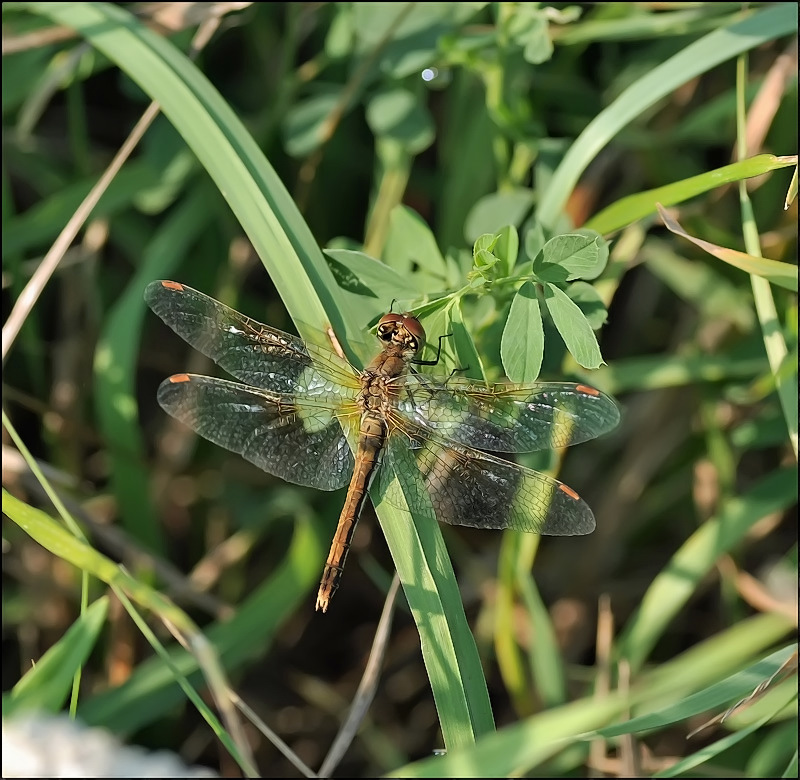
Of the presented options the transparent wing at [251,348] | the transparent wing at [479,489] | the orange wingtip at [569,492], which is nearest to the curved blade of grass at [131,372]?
the transparent wing at [251,348]

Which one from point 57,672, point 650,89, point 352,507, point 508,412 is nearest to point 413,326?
point 508,412

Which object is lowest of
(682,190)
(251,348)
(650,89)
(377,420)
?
(377,420)

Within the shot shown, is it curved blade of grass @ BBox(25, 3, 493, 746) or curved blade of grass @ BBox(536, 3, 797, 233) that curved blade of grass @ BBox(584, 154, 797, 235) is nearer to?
curved blade of grass @ BBox(536, 3, 797, 233)

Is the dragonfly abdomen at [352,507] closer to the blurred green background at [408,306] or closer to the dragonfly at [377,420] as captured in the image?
the dragonfly at [377,420]

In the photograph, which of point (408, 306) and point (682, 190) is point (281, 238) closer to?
point (408, 306)

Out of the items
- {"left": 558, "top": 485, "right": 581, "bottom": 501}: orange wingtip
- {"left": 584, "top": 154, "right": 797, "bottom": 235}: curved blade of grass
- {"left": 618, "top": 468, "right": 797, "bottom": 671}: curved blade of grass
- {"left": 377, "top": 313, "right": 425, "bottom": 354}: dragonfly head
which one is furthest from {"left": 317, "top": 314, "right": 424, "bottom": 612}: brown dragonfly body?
{"left": 618, "top": 468, "right": 797, "bottom": 671}: curved blade of grass

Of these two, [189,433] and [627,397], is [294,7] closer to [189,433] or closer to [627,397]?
[189,433]

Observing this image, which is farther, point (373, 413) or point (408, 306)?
point (373, 413)
